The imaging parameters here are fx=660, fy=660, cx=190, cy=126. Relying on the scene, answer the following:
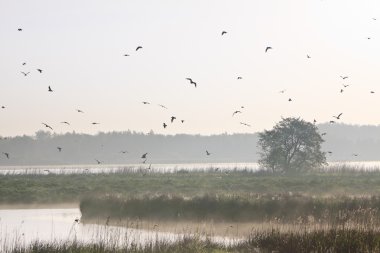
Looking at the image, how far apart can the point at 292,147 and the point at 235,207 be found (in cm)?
3618

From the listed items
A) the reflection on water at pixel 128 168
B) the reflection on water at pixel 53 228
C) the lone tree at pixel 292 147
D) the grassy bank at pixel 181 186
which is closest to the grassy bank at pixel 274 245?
the reflection on water at pixel 53 228

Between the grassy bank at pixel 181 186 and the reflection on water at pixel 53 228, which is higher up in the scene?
the grassy bank at pixel 181 186

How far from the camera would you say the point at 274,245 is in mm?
24344

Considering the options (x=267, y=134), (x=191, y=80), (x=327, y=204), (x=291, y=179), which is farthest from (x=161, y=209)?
(x=267, y=134)

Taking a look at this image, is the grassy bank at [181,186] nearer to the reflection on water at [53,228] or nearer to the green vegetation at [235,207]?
the reflection on water at [53,228]

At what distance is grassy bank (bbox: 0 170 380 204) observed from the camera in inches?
2235

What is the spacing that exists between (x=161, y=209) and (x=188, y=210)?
82.0 inches

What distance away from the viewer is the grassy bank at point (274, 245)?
22.0 meters

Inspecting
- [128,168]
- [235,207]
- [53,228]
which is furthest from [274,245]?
[128,168]

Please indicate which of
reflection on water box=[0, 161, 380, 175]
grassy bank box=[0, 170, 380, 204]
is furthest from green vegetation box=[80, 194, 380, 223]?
reflection on water box=[0, 161, 380, 175]

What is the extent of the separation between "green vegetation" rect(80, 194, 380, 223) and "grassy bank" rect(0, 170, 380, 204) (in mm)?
9714

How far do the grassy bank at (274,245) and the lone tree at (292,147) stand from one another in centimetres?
4858

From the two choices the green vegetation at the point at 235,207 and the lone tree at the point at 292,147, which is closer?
the green vegetation at the point at 235,207

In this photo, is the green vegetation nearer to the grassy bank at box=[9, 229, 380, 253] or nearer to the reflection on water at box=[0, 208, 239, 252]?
the reflection on water at box=[0, 208, 239, 252]
